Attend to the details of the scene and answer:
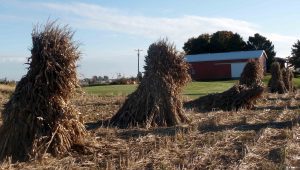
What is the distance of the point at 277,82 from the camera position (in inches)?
1483

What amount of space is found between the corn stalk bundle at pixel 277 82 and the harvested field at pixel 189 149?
22.0 m

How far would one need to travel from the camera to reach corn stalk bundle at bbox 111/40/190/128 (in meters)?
15.5

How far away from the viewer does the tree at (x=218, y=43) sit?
312 ft

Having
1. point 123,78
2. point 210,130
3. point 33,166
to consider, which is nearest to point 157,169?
point 33,166

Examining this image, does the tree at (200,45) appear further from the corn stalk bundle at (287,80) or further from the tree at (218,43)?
the corn stalk bundle at (287,80)

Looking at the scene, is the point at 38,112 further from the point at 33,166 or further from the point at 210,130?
the point at 210,130

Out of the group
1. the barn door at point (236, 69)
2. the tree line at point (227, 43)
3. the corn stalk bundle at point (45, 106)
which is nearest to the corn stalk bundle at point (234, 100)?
the corn stalk bundle at point (45, 106)

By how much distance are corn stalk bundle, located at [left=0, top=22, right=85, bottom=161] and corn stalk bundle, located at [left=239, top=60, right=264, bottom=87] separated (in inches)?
563

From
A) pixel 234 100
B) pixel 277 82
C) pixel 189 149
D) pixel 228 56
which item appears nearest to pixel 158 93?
pixel 189 149

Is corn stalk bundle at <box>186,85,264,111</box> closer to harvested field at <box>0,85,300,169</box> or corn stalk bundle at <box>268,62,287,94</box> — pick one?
harvested field at <box>0,85,300,169</box>

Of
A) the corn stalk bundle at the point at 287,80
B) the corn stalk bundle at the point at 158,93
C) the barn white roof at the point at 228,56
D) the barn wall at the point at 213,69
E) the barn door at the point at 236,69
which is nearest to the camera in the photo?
the corn stalk bundle at the point at 158,93

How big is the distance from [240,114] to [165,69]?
453cm

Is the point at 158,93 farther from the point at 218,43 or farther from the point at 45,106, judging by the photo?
the point at 218,43

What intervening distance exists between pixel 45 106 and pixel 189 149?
9.43 ft
